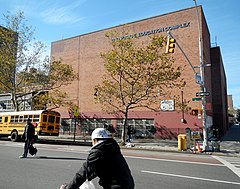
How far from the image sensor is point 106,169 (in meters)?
2.87

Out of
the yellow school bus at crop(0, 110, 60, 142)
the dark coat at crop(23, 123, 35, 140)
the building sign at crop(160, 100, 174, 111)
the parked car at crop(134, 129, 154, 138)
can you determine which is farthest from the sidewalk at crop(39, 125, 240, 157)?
the dark coat at crop(23, 123, 35, 140)

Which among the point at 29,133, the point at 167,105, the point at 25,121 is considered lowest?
the point at 29,133

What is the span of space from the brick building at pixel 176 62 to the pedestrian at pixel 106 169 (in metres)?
20.7

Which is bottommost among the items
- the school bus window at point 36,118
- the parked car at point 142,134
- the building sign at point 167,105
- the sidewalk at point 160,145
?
the sidewalk at point 160,145

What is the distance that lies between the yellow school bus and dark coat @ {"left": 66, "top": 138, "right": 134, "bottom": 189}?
66.9 ft

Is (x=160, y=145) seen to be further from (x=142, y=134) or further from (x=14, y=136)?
(x=14, y=136)

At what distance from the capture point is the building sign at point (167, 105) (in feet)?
92.2

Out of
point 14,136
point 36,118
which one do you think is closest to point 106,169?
point 36,118

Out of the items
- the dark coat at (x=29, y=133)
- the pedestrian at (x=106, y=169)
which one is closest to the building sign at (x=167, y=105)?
the dark coat at (x=29, y=133)

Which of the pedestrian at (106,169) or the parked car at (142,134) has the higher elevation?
the pedestrian at (106,169)

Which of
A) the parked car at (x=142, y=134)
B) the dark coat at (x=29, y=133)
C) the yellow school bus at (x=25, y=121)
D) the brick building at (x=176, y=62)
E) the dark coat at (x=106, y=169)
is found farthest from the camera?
the parked car at (x=142, y=134)

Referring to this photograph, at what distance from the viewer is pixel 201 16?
94.4 ft

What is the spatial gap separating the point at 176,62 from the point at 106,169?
27.9 metres

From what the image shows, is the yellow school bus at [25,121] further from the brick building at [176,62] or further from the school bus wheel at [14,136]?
the brick building at [176,62]
